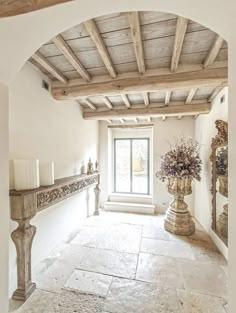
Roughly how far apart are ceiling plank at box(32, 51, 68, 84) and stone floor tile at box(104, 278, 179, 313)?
8.72 feet

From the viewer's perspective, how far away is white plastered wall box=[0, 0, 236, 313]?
0.93 m

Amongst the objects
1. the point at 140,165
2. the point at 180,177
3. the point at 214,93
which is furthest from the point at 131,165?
the point at 214,93

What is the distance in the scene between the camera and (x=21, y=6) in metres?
0.99

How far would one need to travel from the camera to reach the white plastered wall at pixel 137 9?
3.04ft

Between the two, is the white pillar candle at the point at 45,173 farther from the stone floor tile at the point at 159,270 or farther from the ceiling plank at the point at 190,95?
the ceiling plank at the point at 190,95

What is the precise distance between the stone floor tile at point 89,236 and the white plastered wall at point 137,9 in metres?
2.27

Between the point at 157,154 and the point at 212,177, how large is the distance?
168 cm

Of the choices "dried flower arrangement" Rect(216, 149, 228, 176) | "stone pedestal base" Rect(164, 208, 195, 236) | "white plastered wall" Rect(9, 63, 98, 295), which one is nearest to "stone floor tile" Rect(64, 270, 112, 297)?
"white plastered wall" Rect(9, 63, 98, 295)

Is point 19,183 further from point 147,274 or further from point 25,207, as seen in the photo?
point 147,274

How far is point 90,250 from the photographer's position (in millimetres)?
2684

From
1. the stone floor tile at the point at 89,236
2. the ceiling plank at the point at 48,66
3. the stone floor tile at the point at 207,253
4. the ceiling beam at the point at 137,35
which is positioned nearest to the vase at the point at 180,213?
the stone floor tile at the point at 207,253

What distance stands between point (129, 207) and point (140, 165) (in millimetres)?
1172

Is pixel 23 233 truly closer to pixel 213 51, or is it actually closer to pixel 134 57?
pixel 134 57

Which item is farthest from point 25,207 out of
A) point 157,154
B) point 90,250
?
point 157,154
